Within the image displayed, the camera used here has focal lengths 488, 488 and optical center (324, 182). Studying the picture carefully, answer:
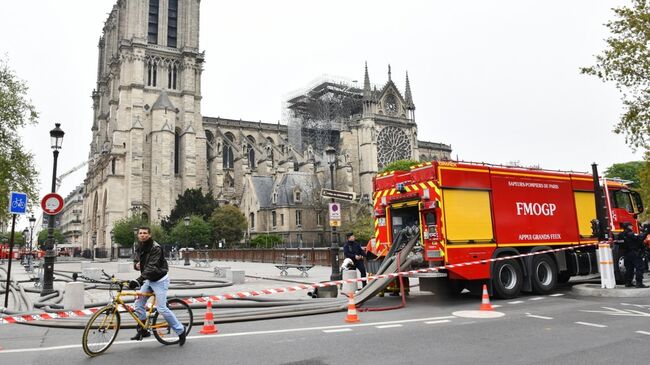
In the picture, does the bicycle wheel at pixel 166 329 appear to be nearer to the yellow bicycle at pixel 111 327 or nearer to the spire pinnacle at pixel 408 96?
the yellow bicycle at pixel 111 327

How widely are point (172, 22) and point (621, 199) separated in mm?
64619

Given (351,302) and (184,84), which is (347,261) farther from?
(184,84)

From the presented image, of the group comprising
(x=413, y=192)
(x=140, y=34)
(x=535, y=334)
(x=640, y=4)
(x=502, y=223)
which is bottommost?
(x=535, y=334)

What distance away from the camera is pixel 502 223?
37.8 feet

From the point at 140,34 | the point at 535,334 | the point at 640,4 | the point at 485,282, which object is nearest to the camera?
the point at 535,334

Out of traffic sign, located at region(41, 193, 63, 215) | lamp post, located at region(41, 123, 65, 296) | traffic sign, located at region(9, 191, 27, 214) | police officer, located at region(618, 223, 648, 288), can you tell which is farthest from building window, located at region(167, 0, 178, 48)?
police officer, located at region(618, 223, 648, 288)

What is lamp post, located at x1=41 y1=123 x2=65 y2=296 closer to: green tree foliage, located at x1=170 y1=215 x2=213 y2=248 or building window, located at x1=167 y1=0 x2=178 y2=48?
green tree foliage, located at x1=170 y1=215 x2=213 y2=248

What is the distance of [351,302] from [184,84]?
202 ft

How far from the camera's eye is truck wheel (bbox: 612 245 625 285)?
1346 centimetres

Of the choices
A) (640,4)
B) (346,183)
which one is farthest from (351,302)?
(346,183)

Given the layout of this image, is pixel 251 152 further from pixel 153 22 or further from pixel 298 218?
pixel 153 22

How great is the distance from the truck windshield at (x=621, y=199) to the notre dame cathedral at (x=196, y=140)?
138ft

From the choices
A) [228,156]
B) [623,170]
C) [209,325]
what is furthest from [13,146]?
[623,170]

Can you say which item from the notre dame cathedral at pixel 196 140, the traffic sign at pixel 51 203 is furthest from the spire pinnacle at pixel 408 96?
the traffic sign at pixel 51 203
